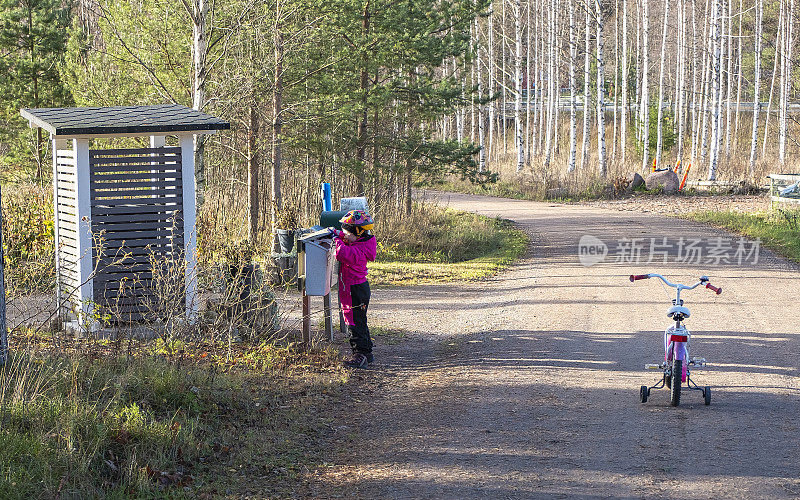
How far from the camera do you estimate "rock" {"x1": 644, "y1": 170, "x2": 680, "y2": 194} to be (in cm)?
3212

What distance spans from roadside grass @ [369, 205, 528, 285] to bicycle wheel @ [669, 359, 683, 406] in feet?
26.2

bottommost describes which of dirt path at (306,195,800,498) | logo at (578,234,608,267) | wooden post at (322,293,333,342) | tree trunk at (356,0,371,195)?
dirt path at (306,195,800,498)

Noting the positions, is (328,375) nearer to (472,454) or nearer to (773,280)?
(472,454)

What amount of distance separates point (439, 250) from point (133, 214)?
32.3 feet

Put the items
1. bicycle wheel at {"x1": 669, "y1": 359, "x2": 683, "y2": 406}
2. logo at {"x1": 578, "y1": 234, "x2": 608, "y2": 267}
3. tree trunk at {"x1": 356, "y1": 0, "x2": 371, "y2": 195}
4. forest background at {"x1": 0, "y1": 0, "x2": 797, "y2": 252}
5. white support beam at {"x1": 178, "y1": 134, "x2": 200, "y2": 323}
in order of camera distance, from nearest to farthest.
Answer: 1. bicycle wheel at {"x1": 669, "y1": 359, "x2": 683, "y2": 406}
2. white support beam at {"x1": 178, "y1": 134, "x2": 200, "y2": 323}
3. forest background at {"x1": 0, "y1": 0, "x2": 797, "y2": 252}
4. logo at {"x1": 578, "y1": 234, "x2": 608, "y2": 267}
5. tree trunk at {"x1": 356, "y1": 0, "x2": 371, "y2": 195}

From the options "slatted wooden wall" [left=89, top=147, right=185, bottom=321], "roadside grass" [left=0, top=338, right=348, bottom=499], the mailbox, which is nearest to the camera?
"roadside grass" [left=0, top=338, right=348, bottom=499]

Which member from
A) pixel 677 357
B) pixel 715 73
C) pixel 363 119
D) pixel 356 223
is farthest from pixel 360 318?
pixel 715 73

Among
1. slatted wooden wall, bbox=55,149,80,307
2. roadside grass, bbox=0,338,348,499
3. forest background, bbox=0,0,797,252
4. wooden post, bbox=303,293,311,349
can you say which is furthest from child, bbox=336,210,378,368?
forest background, bbox=0,0,797,252

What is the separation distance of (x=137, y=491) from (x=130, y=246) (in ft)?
16.3

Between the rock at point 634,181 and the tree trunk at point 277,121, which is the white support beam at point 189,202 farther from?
the rock at point 634,181

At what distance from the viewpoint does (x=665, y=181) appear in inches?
1268

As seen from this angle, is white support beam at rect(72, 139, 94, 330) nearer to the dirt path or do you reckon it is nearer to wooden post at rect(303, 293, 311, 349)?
wooden post at rect(303, 293, 311, 349)

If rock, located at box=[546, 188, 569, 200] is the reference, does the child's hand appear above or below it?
below

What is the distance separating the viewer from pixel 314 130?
756 inches
